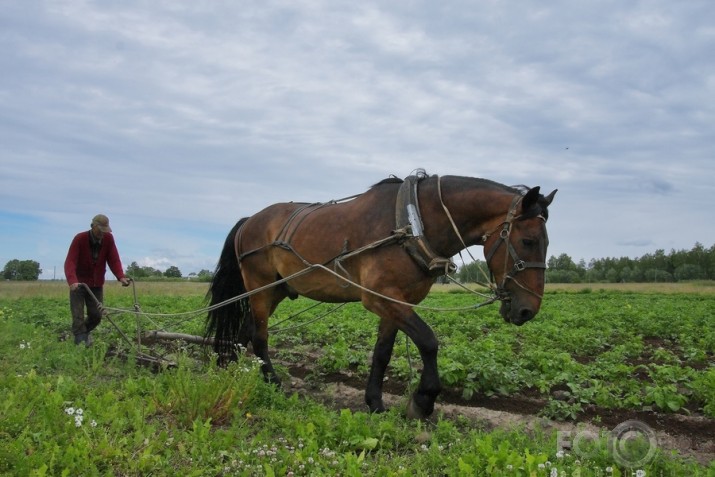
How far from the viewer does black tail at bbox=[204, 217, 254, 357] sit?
7105mm

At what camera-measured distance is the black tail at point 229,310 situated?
23.3 feet

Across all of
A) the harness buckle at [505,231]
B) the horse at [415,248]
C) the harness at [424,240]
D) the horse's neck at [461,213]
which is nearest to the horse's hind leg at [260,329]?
the horse at [415,248]

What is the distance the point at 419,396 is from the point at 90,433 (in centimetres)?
248

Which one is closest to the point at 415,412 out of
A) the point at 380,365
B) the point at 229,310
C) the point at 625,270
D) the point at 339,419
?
the point at 380,365

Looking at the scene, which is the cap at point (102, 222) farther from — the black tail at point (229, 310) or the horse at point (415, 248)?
the horse at point (415, 248)

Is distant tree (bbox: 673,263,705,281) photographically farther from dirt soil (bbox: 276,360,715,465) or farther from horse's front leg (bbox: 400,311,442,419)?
horse's front leg (bbox: 400,311,442,419)

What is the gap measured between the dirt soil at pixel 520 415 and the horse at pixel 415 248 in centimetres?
65

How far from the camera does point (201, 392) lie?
4539 mm

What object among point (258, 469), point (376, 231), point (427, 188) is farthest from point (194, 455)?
point (427, 188)

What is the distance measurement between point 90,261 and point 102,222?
0.58 m

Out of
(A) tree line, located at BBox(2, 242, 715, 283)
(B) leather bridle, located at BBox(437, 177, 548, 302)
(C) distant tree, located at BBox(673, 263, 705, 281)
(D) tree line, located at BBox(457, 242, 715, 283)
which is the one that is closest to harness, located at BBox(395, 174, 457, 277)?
(B) leather bridle, located at BBox(437, 177, 548, 302)

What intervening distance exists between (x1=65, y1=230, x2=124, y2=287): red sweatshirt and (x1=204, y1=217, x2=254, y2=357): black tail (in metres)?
1.42

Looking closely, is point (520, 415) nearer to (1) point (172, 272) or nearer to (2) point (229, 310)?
(2) point (229, 310)

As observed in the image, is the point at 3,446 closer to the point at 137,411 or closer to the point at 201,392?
the point at 137,411
